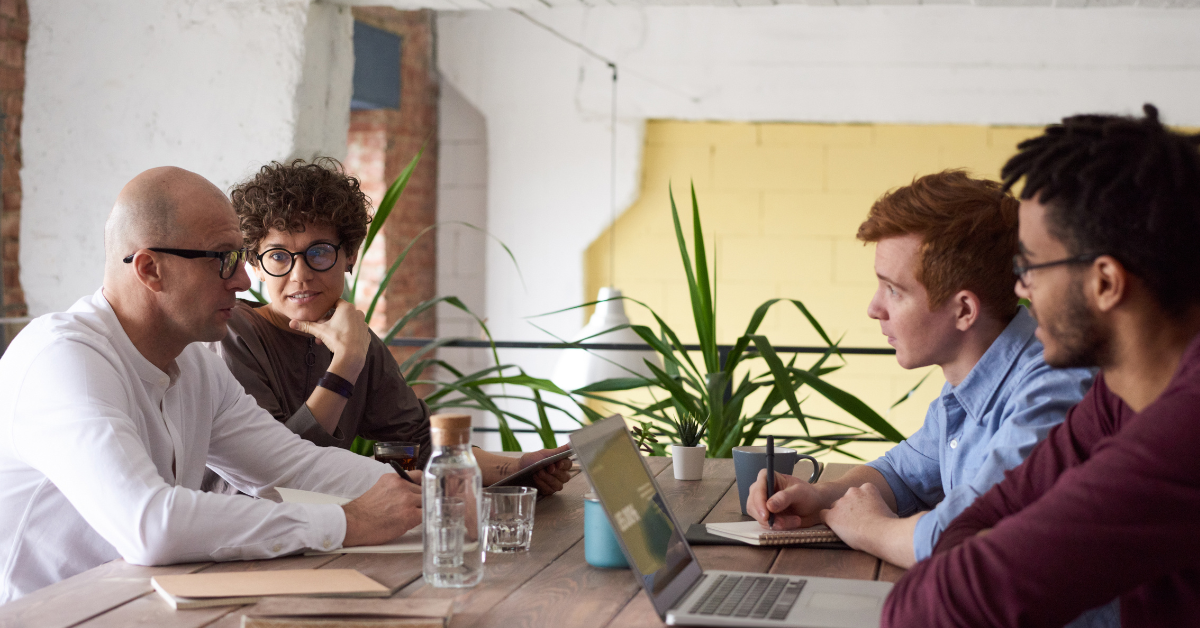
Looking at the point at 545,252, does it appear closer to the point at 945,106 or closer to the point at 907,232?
the point at 945,106

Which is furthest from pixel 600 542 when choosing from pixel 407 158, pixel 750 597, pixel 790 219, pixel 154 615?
pixel 407 158

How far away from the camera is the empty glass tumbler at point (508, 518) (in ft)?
4.77

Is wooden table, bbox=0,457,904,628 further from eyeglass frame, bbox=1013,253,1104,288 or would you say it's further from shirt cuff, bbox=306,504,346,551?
eyeglass frame, bbox=1013,253,1104,288

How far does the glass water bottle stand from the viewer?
50.1 inches

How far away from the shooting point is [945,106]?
4.72 meters

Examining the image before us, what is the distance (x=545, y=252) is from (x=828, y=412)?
159cm

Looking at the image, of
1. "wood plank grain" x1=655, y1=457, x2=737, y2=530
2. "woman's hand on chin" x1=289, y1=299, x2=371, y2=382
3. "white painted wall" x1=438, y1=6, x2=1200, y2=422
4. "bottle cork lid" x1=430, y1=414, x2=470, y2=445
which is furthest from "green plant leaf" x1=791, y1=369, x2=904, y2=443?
"white painted wall" x1=438, y1=6, x2=1200, y2=422

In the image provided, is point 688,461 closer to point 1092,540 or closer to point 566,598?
point 566,598

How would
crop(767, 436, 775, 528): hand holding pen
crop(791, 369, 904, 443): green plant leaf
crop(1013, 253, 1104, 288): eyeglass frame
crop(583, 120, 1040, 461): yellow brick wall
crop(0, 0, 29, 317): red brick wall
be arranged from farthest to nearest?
crop(583, 120, 1040, 461): yellow brick wall
crop(0, 0, 29, 317): red brick wall
crop(791, 369, 904, 443): green plant leaf
crop(767, 436, 775, 528): hand holding pen
crop(1013, 253, 1104, 288): eyeglass frame

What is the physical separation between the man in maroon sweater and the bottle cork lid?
0.52m

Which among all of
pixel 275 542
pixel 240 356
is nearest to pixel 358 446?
pixel 240 356

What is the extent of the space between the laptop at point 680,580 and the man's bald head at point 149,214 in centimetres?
80

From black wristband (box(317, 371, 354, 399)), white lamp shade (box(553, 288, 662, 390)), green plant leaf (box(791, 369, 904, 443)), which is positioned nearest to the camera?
black wristband (box(317, 371, 354, 399))

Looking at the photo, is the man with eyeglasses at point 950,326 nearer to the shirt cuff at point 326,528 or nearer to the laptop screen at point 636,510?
the laptop screen at point 636,510
